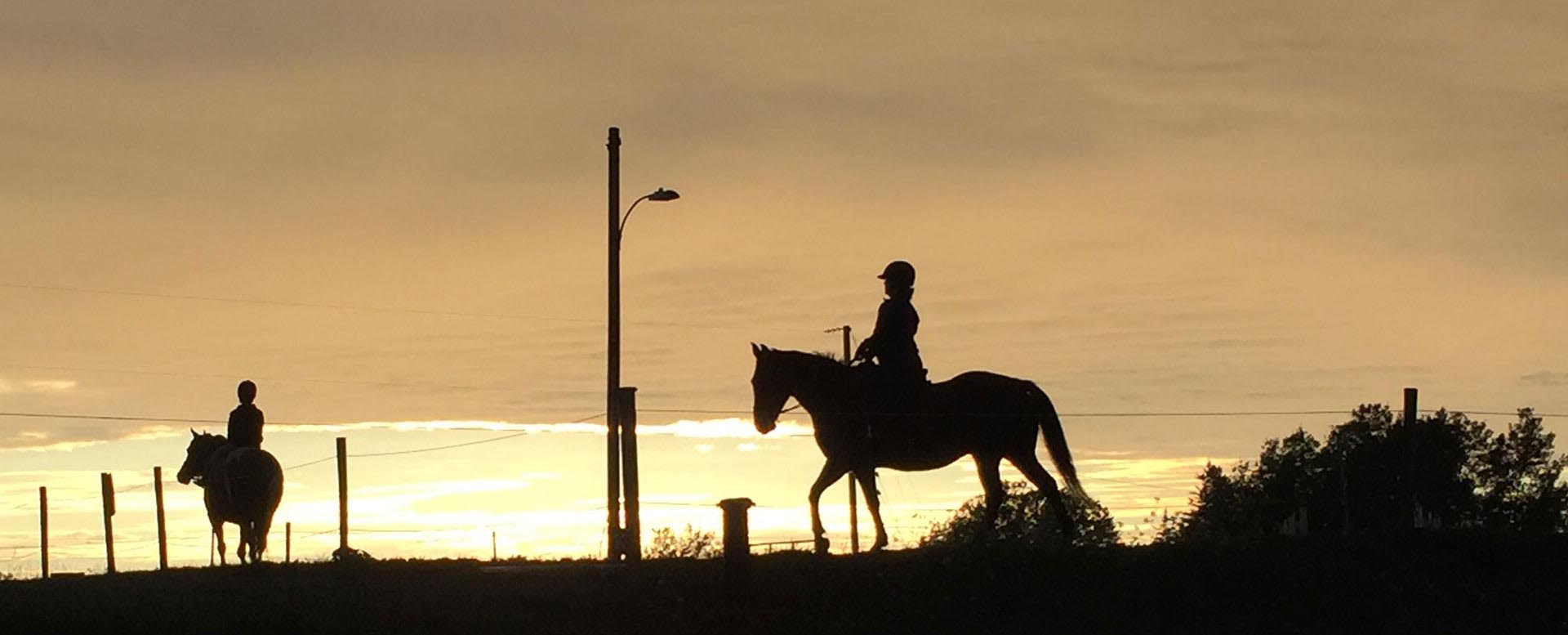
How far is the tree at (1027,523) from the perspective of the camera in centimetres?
2512

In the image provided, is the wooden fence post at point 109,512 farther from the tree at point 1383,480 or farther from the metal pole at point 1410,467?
the tree at point 1383,480

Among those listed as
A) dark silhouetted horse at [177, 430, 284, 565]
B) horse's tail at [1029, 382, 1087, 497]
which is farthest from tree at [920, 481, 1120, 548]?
dark silhouetted horse at [177, 430, 284, 565]

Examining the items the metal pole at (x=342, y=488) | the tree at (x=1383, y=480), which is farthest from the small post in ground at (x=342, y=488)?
the tree at (x=1383, y=480)

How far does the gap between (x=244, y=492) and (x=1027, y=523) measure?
62049 millimetres

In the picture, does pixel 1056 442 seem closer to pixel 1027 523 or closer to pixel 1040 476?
pixel 1040 476

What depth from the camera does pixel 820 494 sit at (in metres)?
25.1

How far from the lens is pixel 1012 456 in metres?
26.4

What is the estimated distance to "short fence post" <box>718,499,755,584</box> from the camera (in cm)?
2181

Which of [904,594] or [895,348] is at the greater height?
[895,348]

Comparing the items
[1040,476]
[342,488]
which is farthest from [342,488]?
[1040,476]

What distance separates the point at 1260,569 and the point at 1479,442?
78.0 meters

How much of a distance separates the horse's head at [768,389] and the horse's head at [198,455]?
10398 mm

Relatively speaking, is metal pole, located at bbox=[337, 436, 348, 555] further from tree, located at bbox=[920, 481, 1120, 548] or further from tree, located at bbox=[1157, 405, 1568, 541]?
tree, located at bbox=[1157, 405, 1568, 541]

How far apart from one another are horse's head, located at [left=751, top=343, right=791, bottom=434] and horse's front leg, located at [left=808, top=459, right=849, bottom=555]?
1.07m
